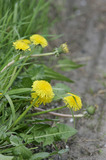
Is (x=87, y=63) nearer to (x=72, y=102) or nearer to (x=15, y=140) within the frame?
(x=72, y=102)

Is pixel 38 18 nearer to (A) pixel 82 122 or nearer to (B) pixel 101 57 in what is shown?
(B) pixel 101 57

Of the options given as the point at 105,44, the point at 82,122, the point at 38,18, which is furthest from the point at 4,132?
the point at 105,44

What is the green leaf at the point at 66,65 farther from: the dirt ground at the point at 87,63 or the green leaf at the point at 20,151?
the green leaf at the point at 20,151

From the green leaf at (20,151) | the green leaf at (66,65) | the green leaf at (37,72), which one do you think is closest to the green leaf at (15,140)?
the green leaf at (20,151)

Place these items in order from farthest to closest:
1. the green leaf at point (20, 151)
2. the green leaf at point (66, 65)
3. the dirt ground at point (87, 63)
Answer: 1. the green leaf at point (66, 65)
2. the dirt ground at point (87, 63)
3. the green leaf at point (20, 151)

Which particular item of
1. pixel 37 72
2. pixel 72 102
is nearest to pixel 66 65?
pixel 37 72

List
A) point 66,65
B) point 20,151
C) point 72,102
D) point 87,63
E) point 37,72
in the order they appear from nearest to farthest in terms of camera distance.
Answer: point 20,151 → point 72,102 → point 37,72 → point 66,65 → point 87,63

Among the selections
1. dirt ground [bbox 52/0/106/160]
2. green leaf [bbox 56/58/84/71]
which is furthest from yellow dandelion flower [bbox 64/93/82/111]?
green leaf [bbox 56/58/84/71]

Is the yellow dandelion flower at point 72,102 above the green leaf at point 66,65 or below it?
below

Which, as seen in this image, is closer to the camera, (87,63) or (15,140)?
(15,140)
